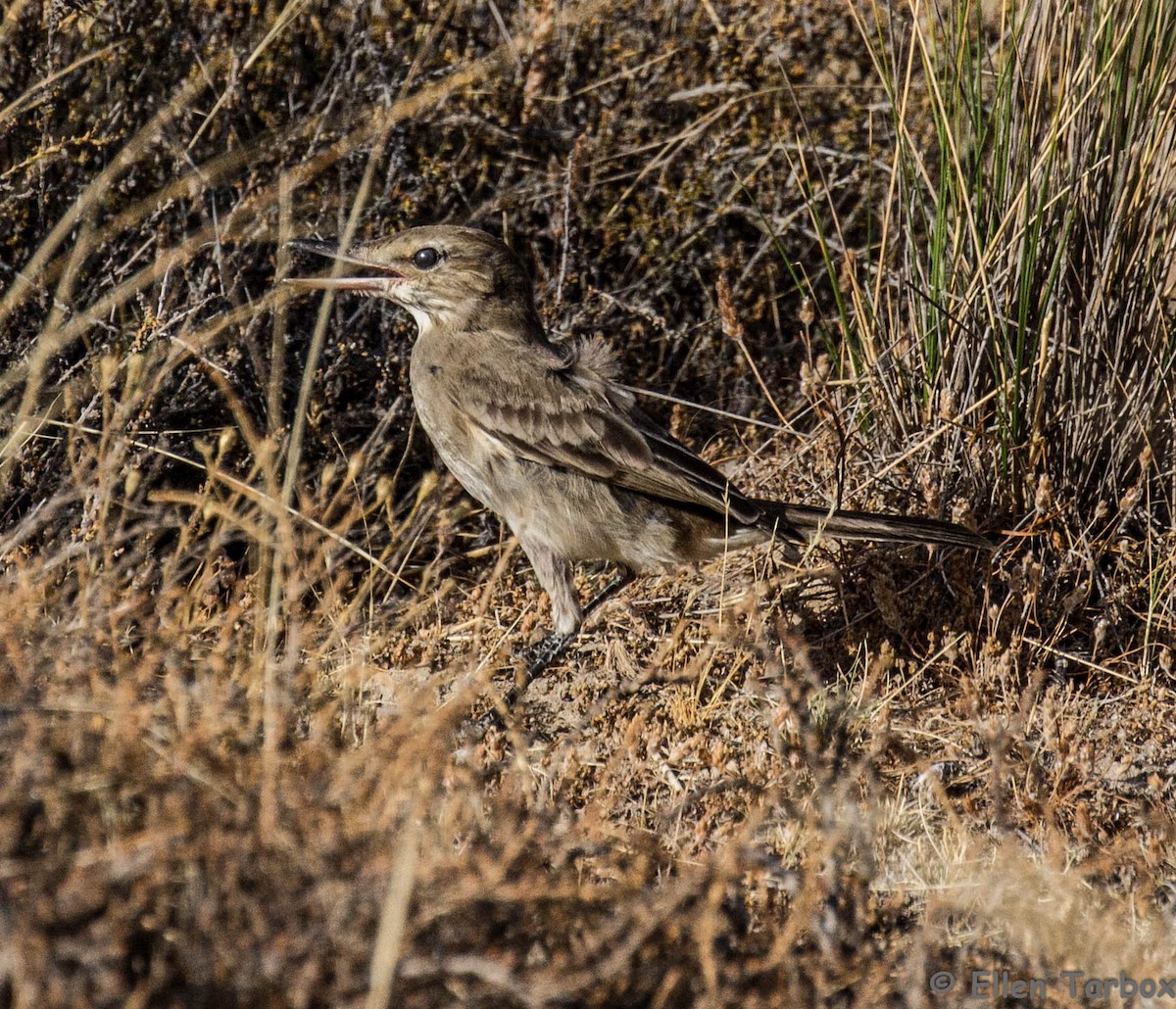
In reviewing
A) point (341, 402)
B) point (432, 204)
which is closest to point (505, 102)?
point (432, 204)

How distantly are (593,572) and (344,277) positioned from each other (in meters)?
1.66

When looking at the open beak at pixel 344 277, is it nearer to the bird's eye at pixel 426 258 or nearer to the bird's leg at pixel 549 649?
the bird's eye at pixel 426 258

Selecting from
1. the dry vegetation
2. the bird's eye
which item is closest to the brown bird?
the bird's eye

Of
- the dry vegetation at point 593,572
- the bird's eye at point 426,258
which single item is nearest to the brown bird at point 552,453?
the bird's eye at point 426,258

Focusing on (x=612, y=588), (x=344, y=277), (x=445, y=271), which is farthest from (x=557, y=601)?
(x=344, y=277)

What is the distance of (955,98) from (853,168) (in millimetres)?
1770

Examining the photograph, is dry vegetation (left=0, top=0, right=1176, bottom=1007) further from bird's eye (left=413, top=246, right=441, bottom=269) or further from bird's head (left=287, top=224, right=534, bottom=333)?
bird's eye (left=413, top=246, right=441, bottom=269)

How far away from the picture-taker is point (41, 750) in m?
2.91

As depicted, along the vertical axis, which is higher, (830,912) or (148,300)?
(148,300)

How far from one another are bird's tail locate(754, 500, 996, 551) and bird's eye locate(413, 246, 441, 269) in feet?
5.32

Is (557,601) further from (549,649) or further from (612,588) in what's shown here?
(612,588)

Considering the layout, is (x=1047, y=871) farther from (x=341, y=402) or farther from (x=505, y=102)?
(x=505, y=102)

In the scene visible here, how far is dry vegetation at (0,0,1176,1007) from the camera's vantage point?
9.50 ft

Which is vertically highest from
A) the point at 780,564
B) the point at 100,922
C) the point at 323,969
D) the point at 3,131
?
the point at 3,131
